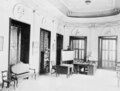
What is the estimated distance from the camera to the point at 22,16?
603 centimetres

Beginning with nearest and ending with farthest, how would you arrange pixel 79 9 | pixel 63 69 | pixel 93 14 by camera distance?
pixel 63 69 < pixel 79 9 < pixel 93 14

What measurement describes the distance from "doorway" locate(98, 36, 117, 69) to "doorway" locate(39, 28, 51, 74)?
13.8 feet

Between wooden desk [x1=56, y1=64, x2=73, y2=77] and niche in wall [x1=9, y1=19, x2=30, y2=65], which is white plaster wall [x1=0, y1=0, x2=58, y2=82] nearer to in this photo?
niche in wall [x1=9, y1=19, x2=30, y2=65]

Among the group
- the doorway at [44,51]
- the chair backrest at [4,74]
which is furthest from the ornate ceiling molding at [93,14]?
the chair backrest at [4,74]

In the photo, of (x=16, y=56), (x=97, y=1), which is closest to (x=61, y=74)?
(x=16, y=56)

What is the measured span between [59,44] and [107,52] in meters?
3.44

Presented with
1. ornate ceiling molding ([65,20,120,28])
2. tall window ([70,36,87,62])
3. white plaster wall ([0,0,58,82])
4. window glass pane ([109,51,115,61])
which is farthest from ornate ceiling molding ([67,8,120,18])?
window glass pane ([109,51,115,61])

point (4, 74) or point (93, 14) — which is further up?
point (93, 14)

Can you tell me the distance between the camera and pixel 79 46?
11.3 metres

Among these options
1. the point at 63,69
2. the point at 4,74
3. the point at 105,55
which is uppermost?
the point at 105,55

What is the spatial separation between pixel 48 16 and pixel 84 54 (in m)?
4.39

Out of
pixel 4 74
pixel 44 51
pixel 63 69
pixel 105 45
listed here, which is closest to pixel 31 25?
pixel 44 51

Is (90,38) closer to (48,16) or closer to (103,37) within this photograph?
(103,37)

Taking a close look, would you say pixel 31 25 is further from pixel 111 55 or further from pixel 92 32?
pixel 111 55
